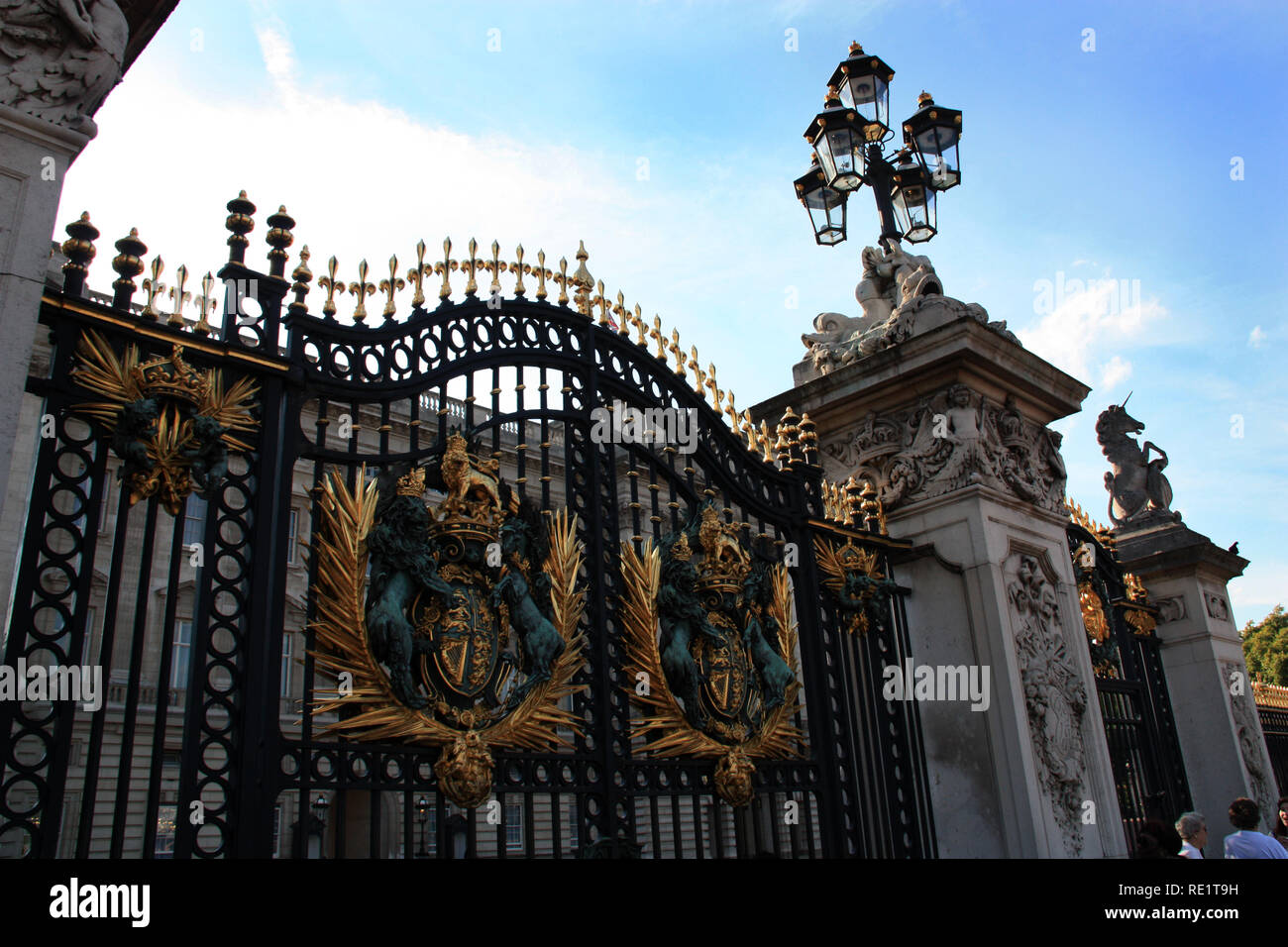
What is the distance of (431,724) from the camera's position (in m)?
5.00

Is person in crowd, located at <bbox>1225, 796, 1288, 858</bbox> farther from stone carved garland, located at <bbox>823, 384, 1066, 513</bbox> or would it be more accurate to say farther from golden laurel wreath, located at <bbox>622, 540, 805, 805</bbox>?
stone carved garland, located at <bbox>823, 384, 1066, 513</bbox>

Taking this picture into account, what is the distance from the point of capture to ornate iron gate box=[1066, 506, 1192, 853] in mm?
9469

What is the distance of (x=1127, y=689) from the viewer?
32.3ft

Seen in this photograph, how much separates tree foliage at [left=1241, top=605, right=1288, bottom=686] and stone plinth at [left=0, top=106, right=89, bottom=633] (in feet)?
123

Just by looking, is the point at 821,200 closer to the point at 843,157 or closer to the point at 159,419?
the point at 843,157

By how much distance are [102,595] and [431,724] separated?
8.56 m

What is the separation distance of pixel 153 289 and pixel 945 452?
18.6 feet

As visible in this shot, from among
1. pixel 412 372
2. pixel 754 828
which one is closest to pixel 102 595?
pixel 412 372

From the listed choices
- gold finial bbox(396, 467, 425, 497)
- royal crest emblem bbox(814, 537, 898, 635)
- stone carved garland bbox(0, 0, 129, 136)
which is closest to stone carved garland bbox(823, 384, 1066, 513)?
royal crest emblem bbox(814, 537, 898, 635)

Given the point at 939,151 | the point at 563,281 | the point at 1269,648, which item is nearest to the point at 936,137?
the point at 939,151

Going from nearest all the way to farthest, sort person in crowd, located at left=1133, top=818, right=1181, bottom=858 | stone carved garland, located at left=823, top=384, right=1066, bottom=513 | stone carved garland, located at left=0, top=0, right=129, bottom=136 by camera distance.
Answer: stone carved garland, located at left=0, top=0, right=129, bottom=136, person in crowd, located at left=1133, top=818, right=1181, bottom=858, stone carved garland, located at left=823, top=384, right=1066, bottom=513

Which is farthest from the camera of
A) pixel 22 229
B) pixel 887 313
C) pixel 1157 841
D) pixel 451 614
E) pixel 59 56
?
pixel 887 313
